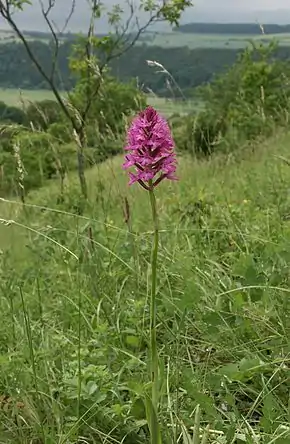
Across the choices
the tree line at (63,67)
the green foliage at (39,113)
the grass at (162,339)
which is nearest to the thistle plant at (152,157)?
the grass at (162,339)

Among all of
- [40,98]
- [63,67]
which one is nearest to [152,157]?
[40,98]

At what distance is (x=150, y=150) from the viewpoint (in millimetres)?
1508

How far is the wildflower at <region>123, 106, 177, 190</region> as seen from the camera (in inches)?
58.9

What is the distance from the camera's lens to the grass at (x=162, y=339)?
1.93 metres

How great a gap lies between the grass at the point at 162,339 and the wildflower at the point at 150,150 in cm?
48

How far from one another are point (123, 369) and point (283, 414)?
2.01ft

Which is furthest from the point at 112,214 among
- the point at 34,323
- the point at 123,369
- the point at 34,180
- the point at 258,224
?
the point at 34,180

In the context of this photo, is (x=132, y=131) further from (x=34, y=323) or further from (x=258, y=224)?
(x=258, y=224)

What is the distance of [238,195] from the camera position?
14.5ft

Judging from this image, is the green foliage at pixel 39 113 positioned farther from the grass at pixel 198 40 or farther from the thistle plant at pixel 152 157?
the thistle plant at pixel 152 157

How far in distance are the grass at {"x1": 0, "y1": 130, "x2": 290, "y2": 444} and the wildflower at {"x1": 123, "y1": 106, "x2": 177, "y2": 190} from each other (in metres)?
0.48

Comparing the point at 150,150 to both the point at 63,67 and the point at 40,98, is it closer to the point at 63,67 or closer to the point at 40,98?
the point at 40,98

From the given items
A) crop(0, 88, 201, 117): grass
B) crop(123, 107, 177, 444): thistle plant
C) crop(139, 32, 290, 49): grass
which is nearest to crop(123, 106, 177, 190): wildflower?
crop(123, 107, 177, 444): thistle plant

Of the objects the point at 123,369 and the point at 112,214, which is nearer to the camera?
the point at 123,369
